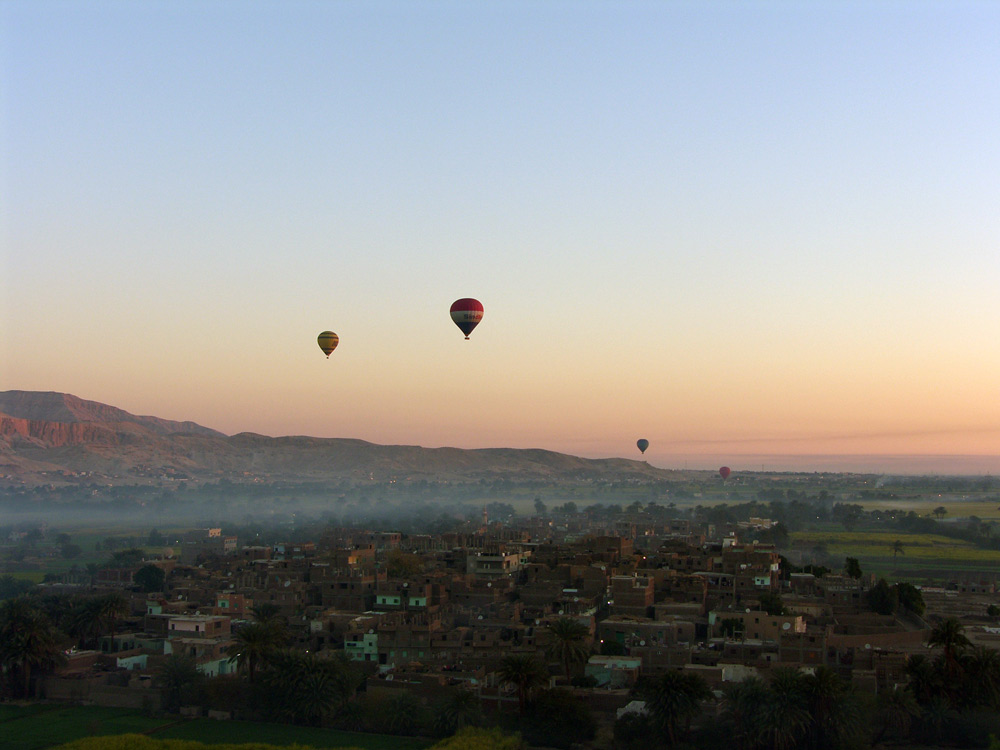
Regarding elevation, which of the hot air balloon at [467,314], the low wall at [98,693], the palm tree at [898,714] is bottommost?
the low wall at [98,693]

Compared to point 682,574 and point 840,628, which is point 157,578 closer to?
point 682,574

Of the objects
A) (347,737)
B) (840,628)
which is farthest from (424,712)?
(840,628)

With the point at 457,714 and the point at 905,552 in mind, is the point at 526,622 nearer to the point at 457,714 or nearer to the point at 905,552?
the point at 457,714

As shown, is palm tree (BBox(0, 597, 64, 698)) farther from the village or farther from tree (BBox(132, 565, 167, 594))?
tree (BBox(132, 565, 167, 594))

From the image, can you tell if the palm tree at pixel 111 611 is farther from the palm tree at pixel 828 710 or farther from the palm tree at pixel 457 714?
the palm tree at pixel 828 710

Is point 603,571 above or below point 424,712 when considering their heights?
above

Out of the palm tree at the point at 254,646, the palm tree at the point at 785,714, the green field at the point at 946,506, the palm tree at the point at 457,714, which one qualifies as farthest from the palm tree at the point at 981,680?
the green field at the point at 946,506
